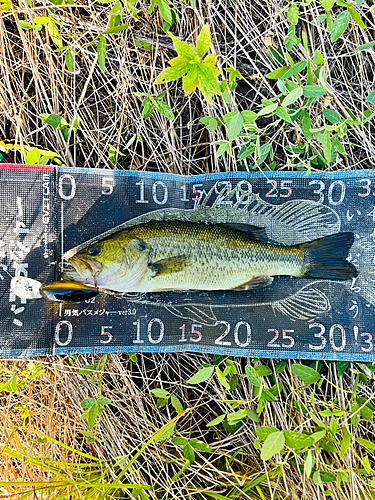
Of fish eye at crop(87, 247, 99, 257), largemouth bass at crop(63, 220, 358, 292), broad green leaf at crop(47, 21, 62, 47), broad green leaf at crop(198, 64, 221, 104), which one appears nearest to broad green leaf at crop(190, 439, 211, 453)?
largemouth bass at crop(63, 220, 358, 292)

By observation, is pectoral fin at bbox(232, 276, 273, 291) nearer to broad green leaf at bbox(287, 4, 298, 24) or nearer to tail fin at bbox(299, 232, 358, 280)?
tail fin at bbox(299, 232, 358, 280)

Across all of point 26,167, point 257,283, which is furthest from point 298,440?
point 26,167

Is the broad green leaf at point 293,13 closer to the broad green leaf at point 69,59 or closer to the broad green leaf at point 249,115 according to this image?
the broad green leaf at point 249,115

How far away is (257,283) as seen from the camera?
1.87 metres

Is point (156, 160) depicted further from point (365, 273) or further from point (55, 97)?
point (365, 273)

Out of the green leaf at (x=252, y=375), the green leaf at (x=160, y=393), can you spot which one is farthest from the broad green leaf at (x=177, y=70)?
the green leaf at (x=160, y=393)

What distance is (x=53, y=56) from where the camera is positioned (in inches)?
77.5

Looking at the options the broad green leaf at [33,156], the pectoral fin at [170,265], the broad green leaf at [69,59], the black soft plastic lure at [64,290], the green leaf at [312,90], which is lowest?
the black soft plastic lure at [64,290]

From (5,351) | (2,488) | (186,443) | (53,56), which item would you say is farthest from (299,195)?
(2,488)

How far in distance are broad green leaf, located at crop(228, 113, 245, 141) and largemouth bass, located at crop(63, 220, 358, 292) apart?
17.3 inches

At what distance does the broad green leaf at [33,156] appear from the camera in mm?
1822

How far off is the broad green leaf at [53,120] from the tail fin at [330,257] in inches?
49.8

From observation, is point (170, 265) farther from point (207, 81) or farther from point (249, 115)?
point (207, 81)

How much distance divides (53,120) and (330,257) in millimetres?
1429
